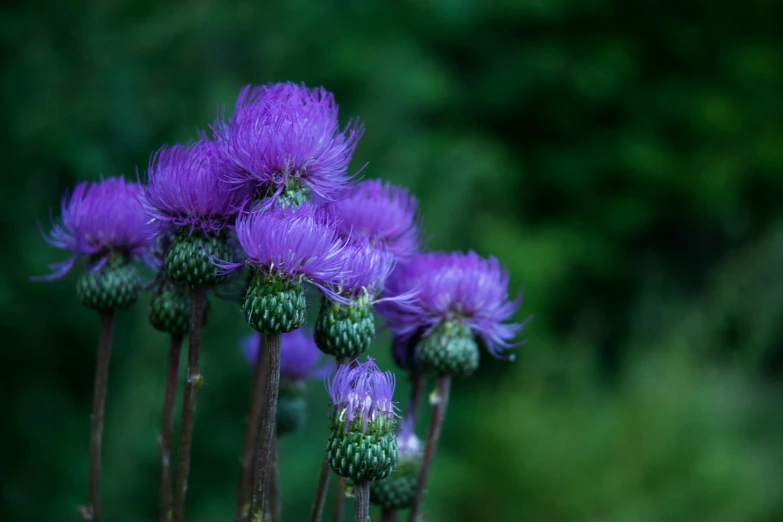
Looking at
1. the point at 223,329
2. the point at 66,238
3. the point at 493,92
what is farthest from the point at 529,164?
the point at 66,238

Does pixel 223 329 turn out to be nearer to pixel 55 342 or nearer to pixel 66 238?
pixel 55 342

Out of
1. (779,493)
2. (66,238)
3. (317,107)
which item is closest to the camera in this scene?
(317,107)

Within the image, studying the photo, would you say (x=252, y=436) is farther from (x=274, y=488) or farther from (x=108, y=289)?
(x=108, y=289)

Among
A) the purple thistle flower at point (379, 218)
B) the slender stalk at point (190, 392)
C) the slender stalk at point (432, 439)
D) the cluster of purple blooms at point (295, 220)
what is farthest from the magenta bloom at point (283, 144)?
the slender stalk at point (432, 439)

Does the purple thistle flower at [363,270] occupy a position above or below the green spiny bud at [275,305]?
above

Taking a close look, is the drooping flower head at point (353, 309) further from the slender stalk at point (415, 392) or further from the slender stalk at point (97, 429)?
the slender stalk at point (97, 429)

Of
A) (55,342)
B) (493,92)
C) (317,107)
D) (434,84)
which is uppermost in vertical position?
(493,92)
